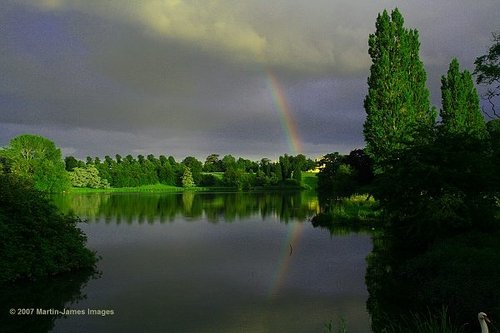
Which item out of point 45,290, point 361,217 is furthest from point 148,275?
point 361,217

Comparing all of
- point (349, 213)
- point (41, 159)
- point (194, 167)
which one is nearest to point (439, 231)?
point (349, 213)

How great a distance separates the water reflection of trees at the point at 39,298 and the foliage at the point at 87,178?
419 ft

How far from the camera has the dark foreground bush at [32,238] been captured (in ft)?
66.3

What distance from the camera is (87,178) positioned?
470ft

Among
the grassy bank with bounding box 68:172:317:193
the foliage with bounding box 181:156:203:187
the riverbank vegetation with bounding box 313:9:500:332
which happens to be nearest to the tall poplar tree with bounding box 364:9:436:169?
the riverbank vegetation with bounding box 313:9:500:332

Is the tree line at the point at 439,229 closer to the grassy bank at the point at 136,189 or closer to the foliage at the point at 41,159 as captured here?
the foliage at the point at 41,159

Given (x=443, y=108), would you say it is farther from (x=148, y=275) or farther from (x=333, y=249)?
(x=148, y=275)

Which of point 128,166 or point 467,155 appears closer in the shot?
point 467,155

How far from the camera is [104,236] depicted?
37.7 meters

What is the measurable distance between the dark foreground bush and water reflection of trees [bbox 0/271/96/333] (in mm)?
682

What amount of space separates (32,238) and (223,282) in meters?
9.69

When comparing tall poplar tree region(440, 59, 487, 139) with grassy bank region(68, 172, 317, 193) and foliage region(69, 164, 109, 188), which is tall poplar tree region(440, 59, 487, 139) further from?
foliage region(69, 164, 109, 188)

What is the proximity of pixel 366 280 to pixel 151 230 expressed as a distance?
25.7 m

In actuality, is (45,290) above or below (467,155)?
below
